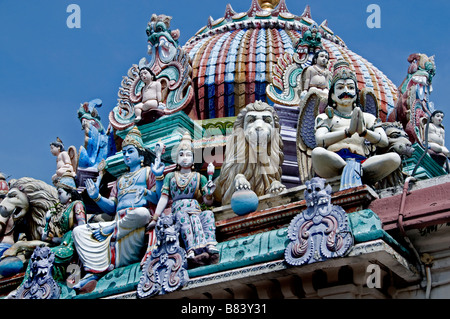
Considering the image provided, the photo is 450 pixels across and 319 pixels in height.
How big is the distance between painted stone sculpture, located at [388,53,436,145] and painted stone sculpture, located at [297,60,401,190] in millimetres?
4450

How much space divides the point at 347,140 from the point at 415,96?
247 inches

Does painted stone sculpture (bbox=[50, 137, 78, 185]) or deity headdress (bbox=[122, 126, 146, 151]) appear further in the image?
painted stone sculpture (bbox=[50, 137, 78, 185])

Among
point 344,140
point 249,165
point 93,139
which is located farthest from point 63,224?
point 344,140

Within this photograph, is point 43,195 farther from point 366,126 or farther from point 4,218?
point 366,126

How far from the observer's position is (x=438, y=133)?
19359 millimetres

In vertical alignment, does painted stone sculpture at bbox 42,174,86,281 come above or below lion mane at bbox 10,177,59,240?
below

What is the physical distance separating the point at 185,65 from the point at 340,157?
7.47m

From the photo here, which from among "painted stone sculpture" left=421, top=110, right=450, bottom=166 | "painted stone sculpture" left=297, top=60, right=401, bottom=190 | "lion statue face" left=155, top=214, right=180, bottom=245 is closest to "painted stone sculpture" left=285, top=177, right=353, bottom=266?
"painted stone sculpture" left=297, top=60, right=401, bottom=190

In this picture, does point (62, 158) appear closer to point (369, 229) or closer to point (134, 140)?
point (134, 140)

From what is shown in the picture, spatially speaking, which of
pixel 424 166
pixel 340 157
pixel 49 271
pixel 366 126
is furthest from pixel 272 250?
pixel 424 166

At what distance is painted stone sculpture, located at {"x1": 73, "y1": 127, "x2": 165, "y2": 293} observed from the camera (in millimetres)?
13992

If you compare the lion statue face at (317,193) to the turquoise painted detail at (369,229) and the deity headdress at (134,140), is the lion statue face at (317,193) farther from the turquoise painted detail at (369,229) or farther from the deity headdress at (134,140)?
the deity headdress at (134,140)

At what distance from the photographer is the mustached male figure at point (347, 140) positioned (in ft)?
41.5

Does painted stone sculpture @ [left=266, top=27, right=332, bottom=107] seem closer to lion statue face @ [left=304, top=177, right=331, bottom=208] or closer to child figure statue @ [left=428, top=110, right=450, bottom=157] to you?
child figure statue @ [left=428, top=110, right=450, bottom=157]
